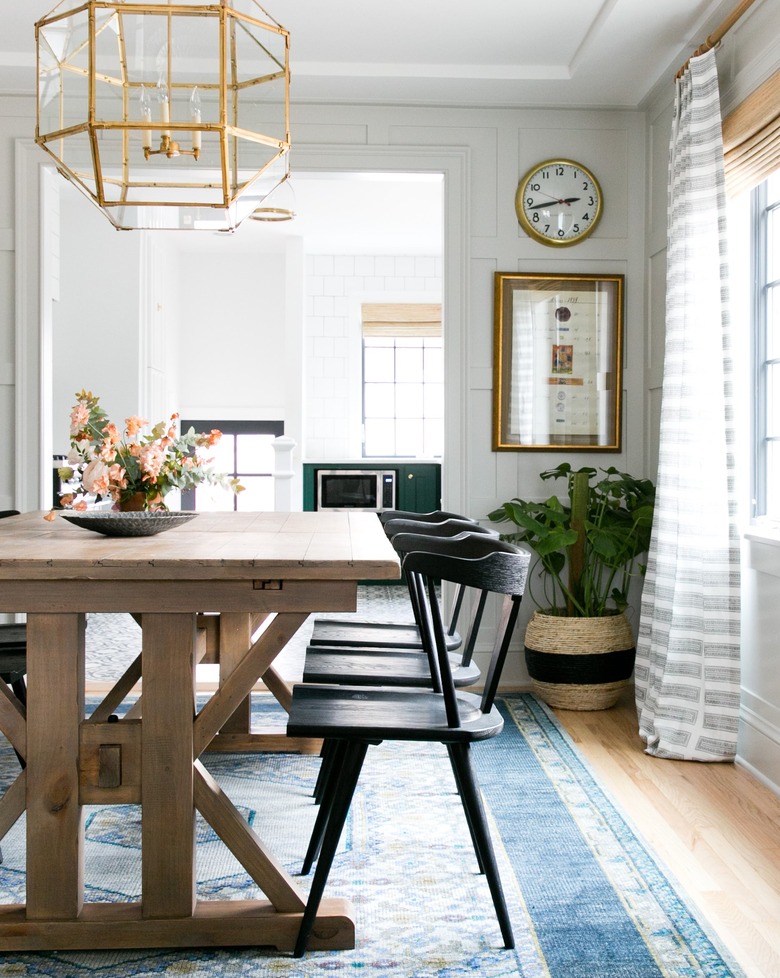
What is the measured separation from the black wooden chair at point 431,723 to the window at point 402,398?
20.5 ft

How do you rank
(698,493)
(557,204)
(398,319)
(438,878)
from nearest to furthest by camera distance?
(438,878), (698,493), (557,204), (398,319)

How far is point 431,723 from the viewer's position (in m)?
1.98

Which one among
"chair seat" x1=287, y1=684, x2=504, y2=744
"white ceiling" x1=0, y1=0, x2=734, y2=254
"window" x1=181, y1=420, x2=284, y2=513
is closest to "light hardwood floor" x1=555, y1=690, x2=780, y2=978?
"chair seat" x1=287, y1=684, x2=504, y2=744

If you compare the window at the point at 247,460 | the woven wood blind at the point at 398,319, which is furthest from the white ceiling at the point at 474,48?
the window at the point at 247,460

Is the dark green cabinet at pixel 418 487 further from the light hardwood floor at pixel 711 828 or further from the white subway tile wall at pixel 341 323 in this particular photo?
the light hardwood floor at pixel 711 828

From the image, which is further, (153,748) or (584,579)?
(584,579)

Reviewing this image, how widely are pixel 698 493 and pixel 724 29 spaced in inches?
61.9

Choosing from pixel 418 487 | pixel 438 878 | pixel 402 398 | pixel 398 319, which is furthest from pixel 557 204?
pixel 402 398

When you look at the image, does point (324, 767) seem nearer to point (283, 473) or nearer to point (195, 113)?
point (195, 113)

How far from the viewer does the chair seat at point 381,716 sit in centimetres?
192

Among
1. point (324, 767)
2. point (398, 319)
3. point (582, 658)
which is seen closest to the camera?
point (324, 767)

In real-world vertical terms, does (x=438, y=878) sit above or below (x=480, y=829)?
below

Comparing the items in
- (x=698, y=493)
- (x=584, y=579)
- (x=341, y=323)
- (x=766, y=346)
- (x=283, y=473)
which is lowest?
(x=584, y=579)

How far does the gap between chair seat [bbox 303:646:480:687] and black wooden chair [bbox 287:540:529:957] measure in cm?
31
